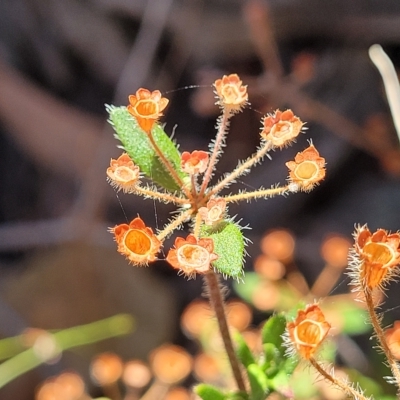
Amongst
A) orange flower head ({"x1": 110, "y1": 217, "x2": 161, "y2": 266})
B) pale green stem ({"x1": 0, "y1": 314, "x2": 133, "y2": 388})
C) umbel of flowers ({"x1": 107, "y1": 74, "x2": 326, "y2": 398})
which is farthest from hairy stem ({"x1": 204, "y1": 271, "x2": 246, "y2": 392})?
pale green stem ({"x1": 0, "y1": 314, "x2": 133, "y2": 388})

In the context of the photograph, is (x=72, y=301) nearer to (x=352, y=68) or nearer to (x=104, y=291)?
(x=104, y=291)

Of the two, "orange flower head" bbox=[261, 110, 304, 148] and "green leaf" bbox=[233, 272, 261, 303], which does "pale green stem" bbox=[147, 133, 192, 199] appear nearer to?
"orange flower head" bbox=[261, 110, 304, 148]


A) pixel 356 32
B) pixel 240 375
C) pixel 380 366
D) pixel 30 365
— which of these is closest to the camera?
pixel 240 375

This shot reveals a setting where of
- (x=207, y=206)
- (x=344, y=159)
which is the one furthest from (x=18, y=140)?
(x=207, y=206)

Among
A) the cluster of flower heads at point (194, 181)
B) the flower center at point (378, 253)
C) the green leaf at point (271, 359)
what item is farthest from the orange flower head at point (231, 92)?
the green leaf at point (271, 359)

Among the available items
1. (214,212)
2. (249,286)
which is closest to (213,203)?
(214,212)

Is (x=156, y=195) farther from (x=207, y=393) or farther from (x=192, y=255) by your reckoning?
(x=207, y=393)

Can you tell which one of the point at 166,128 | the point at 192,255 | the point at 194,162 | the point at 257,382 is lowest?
the point at 257,382

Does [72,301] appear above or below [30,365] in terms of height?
above
